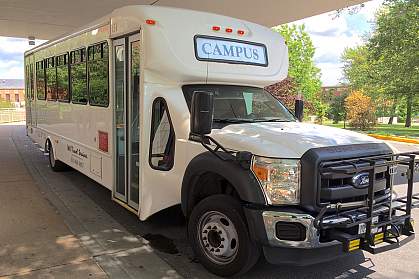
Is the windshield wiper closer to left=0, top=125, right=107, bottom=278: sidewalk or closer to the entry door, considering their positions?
the entry door

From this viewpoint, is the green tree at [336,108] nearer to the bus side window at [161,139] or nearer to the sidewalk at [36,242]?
the sidewalk at [36,242]

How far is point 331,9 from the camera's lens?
445 inches

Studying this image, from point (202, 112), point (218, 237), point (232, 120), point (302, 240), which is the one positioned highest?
point (202, 112)

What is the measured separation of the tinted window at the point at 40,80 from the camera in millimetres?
10292

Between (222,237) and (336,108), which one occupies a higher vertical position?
(336,108)

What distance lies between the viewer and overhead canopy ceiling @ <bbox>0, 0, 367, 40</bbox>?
439 inches

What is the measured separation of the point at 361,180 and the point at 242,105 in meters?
1.87

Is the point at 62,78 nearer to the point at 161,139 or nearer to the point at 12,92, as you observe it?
the point at 161,139

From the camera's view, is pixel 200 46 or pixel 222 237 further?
pixel 200 46

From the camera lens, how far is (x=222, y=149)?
4062 mm

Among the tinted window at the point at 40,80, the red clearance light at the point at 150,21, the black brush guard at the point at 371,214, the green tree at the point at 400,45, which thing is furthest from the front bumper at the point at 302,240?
the green tree at the point at 400,45

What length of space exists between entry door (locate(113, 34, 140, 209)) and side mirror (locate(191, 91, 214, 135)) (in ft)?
4.93

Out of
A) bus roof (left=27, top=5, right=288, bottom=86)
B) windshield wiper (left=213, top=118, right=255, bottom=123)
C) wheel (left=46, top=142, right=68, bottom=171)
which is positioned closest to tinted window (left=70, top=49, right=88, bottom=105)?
bus roof (left=27, top=5, right=288, bottom=86)

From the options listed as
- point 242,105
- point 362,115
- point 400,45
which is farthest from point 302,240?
point 362,115
